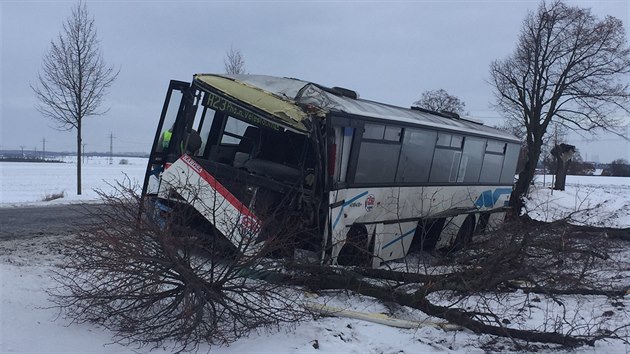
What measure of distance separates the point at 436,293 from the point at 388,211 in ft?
9.47

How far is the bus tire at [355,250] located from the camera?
8.11 m

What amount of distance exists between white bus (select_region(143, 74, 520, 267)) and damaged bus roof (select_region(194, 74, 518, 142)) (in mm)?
17

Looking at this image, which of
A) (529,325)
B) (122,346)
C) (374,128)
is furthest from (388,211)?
(122,346)

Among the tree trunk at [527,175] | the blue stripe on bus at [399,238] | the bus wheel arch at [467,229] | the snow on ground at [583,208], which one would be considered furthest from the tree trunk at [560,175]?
the blue stripe on bus at [399,238]

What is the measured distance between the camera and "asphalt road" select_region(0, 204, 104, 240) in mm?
11125

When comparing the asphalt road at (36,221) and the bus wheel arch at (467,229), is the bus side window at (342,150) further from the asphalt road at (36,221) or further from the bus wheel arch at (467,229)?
the bus wheel arch at (467,229)

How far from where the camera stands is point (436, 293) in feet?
21.6

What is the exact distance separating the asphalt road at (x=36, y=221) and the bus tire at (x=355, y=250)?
4320 millimetres

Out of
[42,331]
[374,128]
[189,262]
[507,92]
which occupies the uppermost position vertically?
[507,92]

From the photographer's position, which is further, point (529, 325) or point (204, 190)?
point (204, 190)

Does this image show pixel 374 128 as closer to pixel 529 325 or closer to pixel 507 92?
pixel 529 325

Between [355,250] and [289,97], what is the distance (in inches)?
100

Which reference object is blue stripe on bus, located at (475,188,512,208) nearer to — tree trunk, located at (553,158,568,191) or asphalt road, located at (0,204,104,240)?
asphalt road, located at (0,204,104,240)

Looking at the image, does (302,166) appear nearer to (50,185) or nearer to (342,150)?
(342,150)
